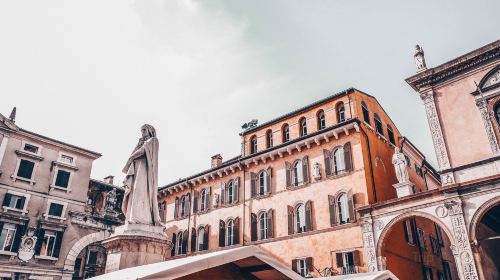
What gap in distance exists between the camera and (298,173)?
25.3 meters

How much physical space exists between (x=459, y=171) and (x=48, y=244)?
31.0 m

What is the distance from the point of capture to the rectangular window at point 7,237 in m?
28.4

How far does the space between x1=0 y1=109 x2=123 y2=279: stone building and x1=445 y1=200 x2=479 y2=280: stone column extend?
96.5ft

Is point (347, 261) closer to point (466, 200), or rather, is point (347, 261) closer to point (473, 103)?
point (466, 200)

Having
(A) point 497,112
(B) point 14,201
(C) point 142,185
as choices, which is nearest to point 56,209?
(B) point 14,201

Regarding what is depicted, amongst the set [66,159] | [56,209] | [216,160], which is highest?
[66,159]

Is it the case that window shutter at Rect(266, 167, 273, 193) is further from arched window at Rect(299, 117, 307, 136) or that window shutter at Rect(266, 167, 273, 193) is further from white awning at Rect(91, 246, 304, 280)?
white awning at Rect(91, 246, 304, 280)

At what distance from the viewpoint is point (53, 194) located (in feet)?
107

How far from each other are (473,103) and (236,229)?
17.3 metres

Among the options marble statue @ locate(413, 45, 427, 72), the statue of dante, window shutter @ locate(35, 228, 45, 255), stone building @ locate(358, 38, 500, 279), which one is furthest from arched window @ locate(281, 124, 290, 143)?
window shutter @ locate(35, 228, 45, 255)

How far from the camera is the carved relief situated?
18742 millimetres

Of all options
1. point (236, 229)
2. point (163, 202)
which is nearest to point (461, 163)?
point (236, 229)

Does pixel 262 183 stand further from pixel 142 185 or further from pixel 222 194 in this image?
pixel 142 185

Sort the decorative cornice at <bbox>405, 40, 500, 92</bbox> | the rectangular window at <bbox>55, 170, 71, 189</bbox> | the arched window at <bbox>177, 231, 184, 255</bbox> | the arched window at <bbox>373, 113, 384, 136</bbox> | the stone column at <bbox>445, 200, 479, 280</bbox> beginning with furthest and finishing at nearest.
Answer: the rectangular window at <bbox>55, 170, 71, 189</bbox> < the arched window at <bbox>177, 231, 184, 255</bbox> < the arched window at <bbox>373, 113, 384, 136</bbox> < the decorative cornice at <bbox>405, 40, 500, 92</bbox> < the stone column at <bbox>445, 200, 479, 280</bbox>
